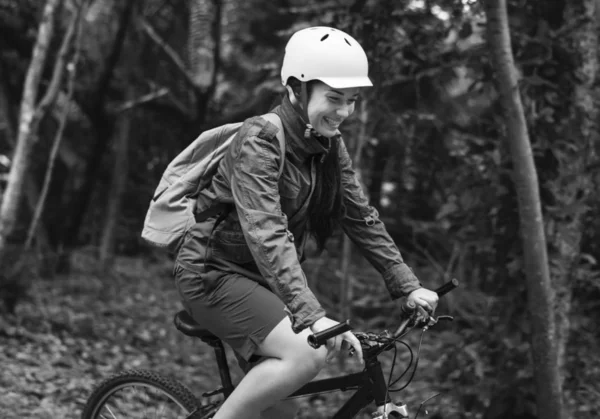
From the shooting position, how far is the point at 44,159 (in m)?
10.4

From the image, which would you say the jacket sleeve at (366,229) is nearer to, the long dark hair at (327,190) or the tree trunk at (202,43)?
the long dark hair at (327,190)

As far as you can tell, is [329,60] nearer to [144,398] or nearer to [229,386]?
[229,386]

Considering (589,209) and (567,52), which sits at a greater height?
(567,52)

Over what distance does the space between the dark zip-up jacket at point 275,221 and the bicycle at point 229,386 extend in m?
0.19

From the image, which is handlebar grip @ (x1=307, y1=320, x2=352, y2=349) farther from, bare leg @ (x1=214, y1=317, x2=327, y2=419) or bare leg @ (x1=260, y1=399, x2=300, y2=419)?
bare leg @ (x1=260, y1=399, x2=300, y2=419)

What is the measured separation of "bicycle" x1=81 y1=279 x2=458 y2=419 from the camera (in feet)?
9.21

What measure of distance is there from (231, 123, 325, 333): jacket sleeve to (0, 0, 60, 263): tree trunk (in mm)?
4069

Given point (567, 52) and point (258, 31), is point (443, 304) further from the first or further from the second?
point (258, 31)

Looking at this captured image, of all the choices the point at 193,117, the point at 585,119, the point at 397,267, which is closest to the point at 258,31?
the point at 193,117

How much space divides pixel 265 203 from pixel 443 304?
5229 mm

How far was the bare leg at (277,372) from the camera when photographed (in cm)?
280

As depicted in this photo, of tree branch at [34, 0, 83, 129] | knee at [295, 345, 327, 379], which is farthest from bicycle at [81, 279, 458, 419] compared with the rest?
tree branch at [34, 0, 83, 129]

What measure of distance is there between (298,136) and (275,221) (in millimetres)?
370

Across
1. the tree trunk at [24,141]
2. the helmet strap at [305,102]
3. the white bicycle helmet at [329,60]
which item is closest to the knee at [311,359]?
the helmet strap at [305,102]
